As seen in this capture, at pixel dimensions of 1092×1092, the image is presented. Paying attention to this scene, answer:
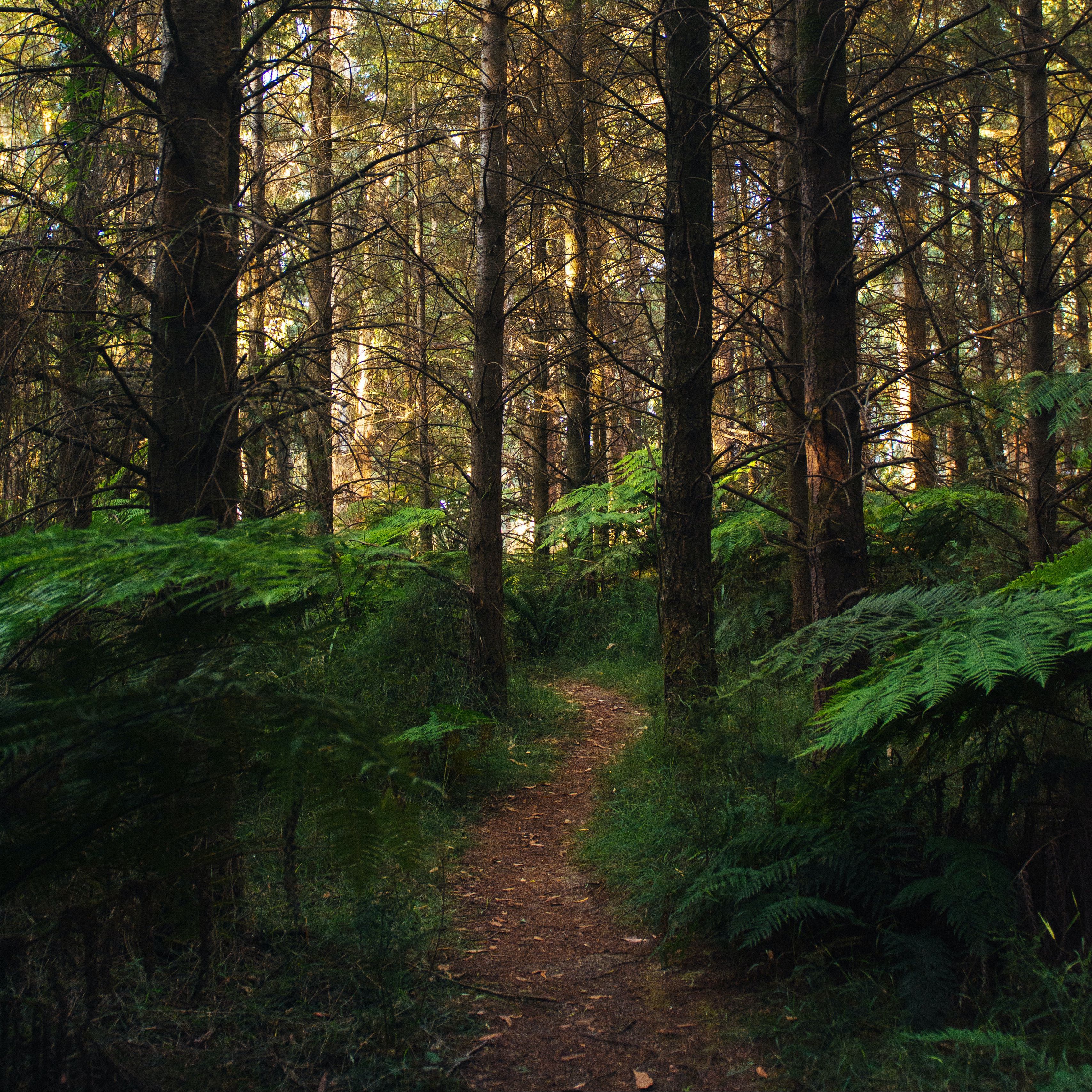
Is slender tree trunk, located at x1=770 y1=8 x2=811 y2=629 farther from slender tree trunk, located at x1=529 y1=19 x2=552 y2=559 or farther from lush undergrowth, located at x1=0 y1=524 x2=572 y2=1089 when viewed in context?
lush undergrowth, located at x1=0 y1=524 x2=572 y2=1089

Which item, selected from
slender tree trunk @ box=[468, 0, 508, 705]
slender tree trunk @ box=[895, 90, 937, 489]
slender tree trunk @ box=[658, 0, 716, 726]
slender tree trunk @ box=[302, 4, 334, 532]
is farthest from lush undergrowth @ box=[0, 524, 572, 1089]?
slender tree trunk @ box=[468, 0, 508, 705]

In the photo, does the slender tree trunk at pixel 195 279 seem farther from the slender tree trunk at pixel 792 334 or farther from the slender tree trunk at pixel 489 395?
the slender tree trunk at pixel 792 334

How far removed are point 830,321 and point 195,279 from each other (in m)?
3.05

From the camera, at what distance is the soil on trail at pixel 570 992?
2703 mm

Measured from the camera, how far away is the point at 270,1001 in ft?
9.46

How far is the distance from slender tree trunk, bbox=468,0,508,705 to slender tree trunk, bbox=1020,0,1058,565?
4.02 metres

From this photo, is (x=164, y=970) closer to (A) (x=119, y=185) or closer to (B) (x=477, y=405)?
(A) (x=119, y=185)

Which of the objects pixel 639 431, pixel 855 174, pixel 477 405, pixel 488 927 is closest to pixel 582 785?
pixel 488 927

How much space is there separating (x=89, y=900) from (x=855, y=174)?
223 inches

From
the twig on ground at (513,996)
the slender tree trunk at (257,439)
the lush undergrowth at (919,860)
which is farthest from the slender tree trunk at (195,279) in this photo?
the lush undergrowth at (919,860)

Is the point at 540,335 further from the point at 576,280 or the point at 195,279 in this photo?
the point at 195,279

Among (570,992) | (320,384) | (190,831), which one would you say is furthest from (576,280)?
(190,831)

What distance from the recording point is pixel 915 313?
35.2 ft

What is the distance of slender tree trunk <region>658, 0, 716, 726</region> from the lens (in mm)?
5469
